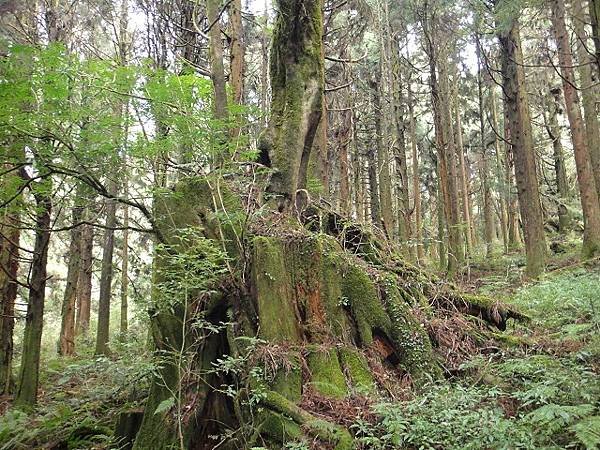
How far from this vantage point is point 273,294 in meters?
5.26

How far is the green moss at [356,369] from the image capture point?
16.3 ft

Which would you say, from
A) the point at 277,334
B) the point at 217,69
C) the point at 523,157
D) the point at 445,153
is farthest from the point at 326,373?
the point at 445,153

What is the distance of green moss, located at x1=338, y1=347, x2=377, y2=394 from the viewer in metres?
4.98

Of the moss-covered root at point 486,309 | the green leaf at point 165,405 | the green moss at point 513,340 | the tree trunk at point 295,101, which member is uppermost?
the tree trunk at point 295,101

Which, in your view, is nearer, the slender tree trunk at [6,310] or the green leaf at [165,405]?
the green leaf at [165,405]

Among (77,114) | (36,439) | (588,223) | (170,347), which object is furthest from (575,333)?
(588,223)

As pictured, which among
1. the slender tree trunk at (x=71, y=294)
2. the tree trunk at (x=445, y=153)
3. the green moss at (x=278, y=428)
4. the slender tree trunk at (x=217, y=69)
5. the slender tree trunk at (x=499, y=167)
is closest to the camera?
the green moss at (x=278, y=428)

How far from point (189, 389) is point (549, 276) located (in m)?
9.59

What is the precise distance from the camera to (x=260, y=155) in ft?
22.1

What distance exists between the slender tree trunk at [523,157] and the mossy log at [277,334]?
26.2ft

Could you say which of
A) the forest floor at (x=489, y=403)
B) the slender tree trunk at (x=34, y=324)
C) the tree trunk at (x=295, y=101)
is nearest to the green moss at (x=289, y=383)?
the forest floor at (x=489, y=403)

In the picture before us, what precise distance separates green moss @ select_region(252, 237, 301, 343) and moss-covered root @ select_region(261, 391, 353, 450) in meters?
0.71

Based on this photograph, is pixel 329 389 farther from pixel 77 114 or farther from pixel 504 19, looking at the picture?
pixel 504 19

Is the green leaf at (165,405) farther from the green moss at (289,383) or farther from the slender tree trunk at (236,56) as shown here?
the slender tree trunk at (236,56)
